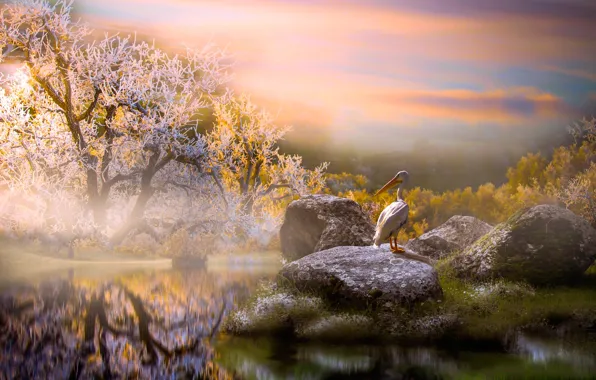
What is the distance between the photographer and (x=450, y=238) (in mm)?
12977

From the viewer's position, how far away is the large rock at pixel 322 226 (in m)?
12.5

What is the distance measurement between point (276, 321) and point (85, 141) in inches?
171

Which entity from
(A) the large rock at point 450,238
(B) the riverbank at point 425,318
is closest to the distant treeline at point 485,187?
(A) the large rock at point 450,238

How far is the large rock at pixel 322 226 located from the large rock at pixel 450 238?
3.86 ft

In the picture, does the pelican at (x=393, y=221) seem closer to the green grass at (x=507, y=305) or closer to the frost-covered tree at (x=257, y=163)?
the green grass at (x=507, y=305)

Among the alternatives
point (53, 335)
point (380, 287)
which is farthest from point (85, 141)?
point (380, 287)

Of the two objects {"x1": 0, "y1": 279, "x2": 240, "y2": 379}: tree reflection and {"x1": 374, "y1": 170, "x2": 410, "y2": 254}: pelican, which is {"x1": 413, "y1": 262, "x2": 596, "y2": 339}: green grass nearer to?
{"x1": 374, "y1": 170, "x2": 410, "y2": 254}: pelican

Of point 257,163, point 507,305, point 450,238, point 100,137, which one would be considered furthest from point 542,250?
point 100,137

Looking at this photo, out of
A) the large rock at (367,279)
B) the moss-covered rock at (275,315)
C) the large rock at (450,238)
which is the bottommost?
the moss-covered rock at (275,315)

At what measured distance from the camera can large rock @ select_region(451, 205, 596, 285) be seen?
9734 mm

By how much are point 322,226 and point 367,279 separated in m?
4.63

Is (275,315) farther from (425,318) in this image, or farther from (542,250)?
(542,250)

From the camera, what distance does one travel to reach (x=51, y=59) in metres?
9.78

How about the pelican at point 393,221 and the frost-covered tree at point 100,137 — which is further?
the frost-covered tree at point 100,137
